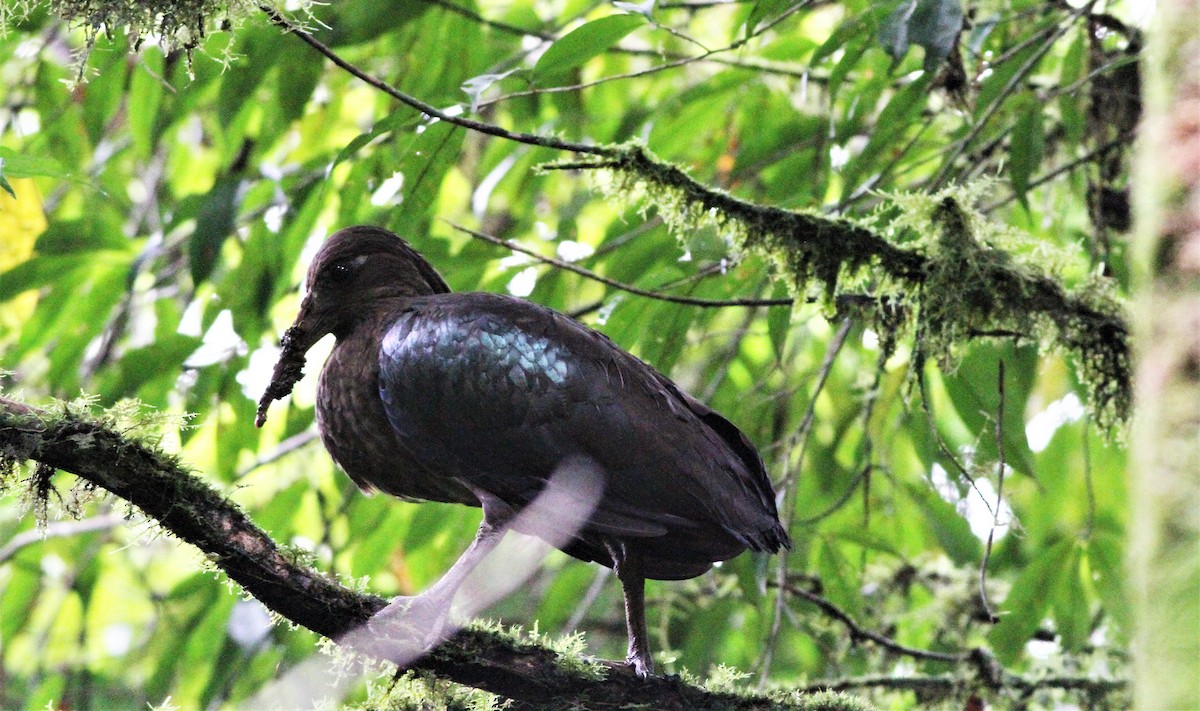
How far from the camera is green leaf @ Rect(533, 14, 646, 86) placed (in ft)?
11.9

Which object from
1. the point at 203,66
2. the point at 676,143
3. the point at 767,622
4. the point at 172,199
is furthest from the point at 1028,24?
the point at 172,199

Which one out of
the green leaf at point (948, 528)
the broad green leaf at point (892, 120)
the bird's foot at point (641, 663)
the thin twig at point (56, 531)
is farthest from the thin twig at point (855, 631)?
the thin twig at point (56, 531)

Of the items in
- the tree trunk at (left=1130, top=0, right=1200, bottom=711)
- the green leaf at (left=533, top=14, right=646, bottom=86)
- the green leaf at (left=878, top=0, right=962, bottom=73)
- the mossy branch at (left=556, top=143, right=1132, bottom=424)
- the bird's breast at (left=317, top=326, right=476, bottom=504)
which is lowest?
the tree trunk at (left=1130, top=0, right=1200, bottom=711)

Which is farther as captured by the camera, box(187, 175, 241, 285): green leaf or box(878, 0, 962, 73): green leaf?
box(187, 175, 241, 285): green leaf

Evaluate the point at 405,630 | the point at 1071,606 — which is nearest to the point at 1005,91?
the point at 1071,606

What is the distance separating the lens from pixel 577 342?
130 inches

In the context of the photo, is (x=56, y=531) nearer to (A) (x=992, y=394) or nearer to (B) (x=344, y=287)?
(B) (x=344, y=287)

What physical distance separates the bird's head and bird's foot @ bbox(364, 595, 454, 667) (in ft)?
3.13

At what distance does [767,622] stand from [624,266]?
1.56 m

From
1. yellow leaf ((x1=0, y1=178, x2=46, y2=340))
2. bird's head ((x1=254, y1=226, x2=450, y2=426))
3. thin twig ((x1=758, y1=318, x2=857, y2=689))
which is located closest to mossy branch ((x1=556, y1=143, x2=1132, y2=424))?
thin twig ((x1=758, y1=318, x2=857, y2=689))

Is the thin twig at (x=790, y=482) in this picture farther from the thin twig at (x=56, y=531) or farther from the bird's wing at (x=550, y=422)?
the thin twig at (x=56, y=531)

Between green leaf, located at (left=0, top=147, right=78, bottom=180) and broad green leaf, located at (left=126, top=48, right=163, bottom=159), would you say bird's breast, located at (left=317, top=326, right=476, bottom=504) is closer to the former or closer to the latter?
green leaf, located at (left=0, top=147, right=78, bottom=180)

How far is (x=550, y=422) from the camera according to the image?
10.5 ft

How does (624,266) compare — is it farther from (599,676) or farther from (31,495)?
(31,495)
